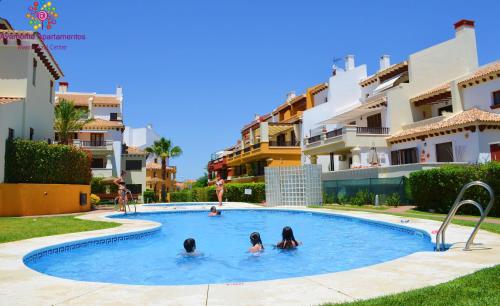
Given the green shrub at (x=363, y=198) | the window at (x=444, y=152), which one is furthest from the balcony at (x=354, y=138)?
the green shrub at (x=363, y=198)

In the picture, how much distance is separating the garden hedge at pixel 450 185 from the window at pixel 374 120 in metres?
15.7

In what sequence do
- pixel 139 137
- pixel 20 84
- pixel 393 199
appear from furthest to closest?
pixel 139 137
pixel 393 199
pixel 20 84

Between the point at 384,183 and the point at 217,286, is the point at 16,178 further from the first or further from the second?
the point at 384,183

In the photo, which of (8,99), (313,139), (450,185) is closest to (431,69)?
(313,139)

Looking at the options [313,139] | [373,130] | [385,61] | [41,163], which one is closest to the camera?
[41,163]

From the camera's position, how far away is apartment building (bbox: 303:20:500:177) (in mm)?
28406

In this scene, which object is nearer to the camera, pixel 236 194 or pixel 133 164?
pixel 236 194

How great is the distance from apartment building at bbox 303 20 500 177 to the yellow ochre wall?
21.7 metres

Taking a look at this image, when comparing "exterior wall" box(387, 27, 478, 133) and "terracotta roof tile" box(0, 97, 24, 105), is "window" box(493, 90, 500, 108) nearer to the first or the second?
"exterior wall" box(387, 27, 478, 133)

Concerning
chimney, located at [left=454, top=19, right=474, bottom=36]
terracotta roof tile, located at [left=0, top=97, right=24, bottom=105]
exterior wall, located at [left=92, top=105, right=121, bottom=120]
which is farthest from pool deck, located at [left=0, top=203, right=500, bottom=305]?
exterior wall, located at [left=92, top=105, right=121, bottom=120]

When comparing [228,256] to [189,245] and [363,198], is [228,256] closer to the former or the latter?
[189,245]

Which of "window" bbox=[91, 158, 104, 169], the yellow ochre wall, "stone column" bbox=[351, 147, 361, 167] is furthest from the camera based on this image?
"window" bbox=[91, 158, 104, 169]

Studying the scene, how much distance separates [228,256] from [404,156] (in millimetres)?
25673

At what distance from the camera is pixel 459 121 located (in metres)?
28.0
